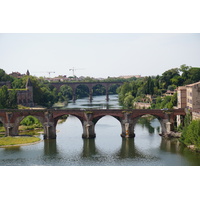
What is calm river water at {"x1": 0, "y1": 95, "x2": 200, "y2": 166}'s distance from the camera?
192 ft

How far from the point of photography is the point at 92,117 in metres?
75.6

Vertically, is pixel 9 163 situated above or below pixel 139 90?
below

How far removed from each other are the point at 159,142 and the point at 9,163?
963 inches

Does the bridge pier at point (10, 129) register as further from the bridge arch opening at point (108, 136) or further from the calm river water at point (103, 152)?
the bridge arch opening at point (108, 136)

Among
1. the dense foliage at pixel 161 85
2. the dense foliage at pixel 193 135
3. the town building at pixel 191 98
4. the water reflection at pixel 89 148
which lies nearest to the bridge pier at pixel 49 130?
the water reflection at pixel 89 148

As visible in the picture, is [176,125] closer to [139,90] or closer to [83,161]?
[83,161]

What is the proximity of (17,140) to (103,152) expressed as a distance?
52.2 ft

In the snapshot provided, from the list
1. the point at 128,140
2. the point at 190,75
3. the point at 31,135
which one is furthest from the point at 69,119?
the point at 190,75

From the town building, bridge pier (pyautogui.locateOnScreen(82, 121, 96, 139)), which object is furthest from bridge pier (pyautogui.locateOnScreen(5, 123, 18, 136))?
the town building

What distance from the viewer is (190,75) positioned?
419ft

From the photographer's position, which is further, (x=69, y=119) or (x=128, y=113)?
(x=69, y=119)

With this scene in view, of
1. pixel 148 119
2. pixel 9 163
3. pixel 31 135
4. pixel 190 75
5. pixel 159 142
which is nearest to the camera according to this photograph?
pixel 9 163

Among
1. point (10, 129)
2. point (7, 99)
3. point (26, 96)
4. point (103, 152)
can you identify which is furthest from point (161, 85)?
point (103, 152)

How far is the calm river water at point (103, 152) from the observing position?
58.6 metres
